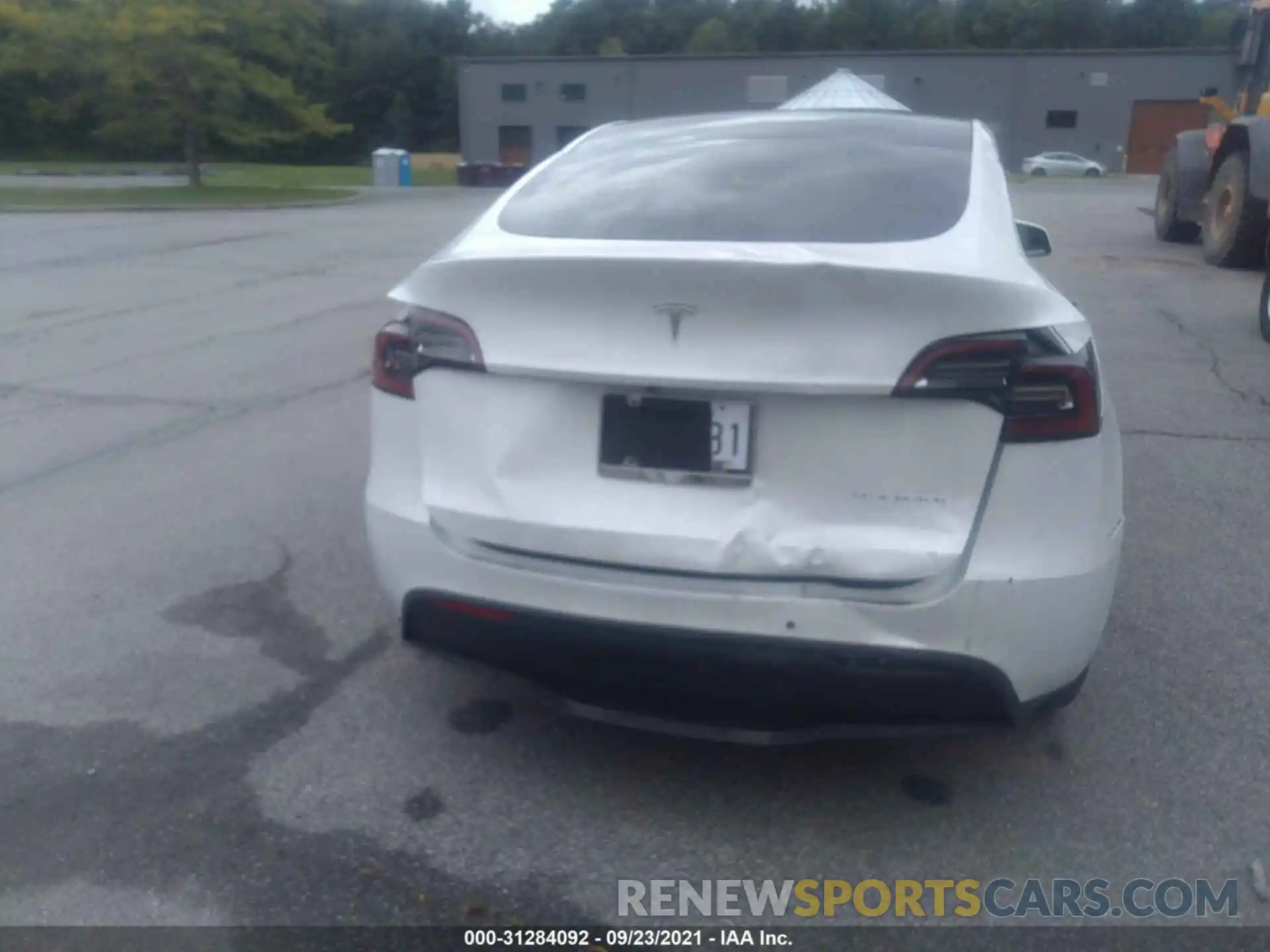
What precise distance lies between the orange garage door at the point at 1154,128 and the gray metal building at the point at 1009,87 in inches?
1.7

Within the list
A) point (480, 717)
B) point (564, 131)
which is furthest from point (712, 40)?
point (480, 717)

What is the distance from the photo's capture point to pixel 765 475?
8.99 feet

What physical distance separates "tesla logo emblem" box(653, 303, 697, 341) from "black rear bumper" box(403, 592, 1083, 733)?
2.24 ft

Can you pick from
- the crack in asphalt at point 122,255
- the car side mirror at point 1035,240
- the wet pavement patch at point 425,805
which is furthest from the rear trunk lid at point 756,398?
the crack in asphalt at point 122,255

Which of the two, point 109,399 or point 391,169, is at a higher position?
point 109,399

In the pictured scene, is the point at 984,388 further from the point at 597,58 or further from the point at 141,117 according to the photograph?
the point at 597,58

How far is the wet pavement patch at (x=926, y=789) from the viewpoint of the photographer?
3.16 m

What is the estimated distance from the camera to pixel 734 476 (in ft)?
9.04

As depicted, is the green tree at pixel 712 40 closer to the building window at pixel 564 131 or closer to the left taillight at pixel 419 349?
the building window at pixel 564 131

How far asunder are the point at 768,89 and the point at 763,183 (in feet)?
187

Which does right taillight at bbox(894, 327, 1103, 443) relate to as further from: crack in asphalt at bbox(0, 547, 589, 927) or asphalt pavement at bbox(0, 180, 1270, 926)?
crack in asphalt at bbox(0, 547, 589, 927)

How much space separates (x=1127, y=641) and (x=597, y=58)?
199 ft

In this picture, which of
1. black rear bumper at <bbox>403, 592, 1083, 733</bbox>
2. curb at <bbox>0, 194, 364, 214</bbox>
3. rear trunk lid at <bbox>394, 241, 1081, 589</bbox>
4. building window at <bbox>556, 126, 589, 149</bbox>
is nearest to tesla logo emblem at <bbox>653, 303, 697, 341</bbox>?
rear trunk lid at <bbox>394, 241, 1081, 589</bbox>

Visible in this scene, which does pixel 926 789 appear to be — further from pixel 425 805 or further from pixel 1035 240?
pixel 1035 240
